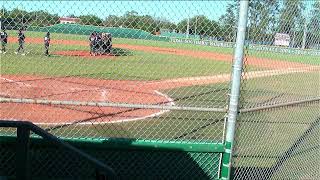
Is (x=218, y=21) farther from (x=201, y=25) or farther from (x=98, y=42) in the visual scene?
(x=98, y=42)

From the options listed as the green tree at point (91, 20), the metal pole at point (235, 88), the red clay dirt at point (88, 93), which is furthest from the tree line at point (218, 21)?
the red clay dirt at point (88, 93)

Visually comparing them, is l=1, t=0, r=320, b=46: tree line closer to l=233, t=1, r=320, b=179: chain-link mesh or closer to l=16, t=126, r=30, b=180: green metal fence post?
l=233, t=1, r=320, b=179: chain-link mesh

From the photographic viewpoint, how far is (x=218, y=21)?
4.99 meters

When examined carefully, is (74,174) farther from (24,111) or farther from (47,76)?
(47,76)

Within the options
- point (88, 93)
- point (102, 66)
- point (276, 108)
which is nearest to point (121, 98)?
point (88, 93)

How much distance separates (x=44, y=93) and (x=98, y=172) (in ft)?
28.8

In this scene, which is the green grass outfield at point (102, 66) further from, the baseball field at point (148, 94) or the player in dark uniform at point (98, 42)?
the player in dark uniform at point (98, 42)

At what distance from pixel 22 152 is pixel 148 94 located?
27.4 feet

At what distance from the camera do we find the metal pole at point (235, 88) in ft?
14.1

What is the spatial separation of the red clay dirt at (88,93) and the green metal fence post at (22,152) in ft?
10.0

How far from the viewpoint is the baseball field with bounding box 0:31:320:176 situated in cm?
770

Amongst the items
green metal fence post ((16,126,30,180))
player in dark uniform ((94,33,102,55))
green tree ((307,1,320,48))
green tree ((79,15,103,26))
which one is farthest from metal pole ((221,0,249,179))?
player in dark uniform ((94,33,102,55))

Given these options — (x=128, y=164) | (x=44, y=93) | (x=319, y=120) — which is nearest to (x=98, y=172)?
(x=128, y=164)

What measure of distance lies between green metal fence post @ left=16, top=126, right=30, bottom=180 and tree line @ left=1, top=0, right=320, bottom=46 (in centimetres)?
170
